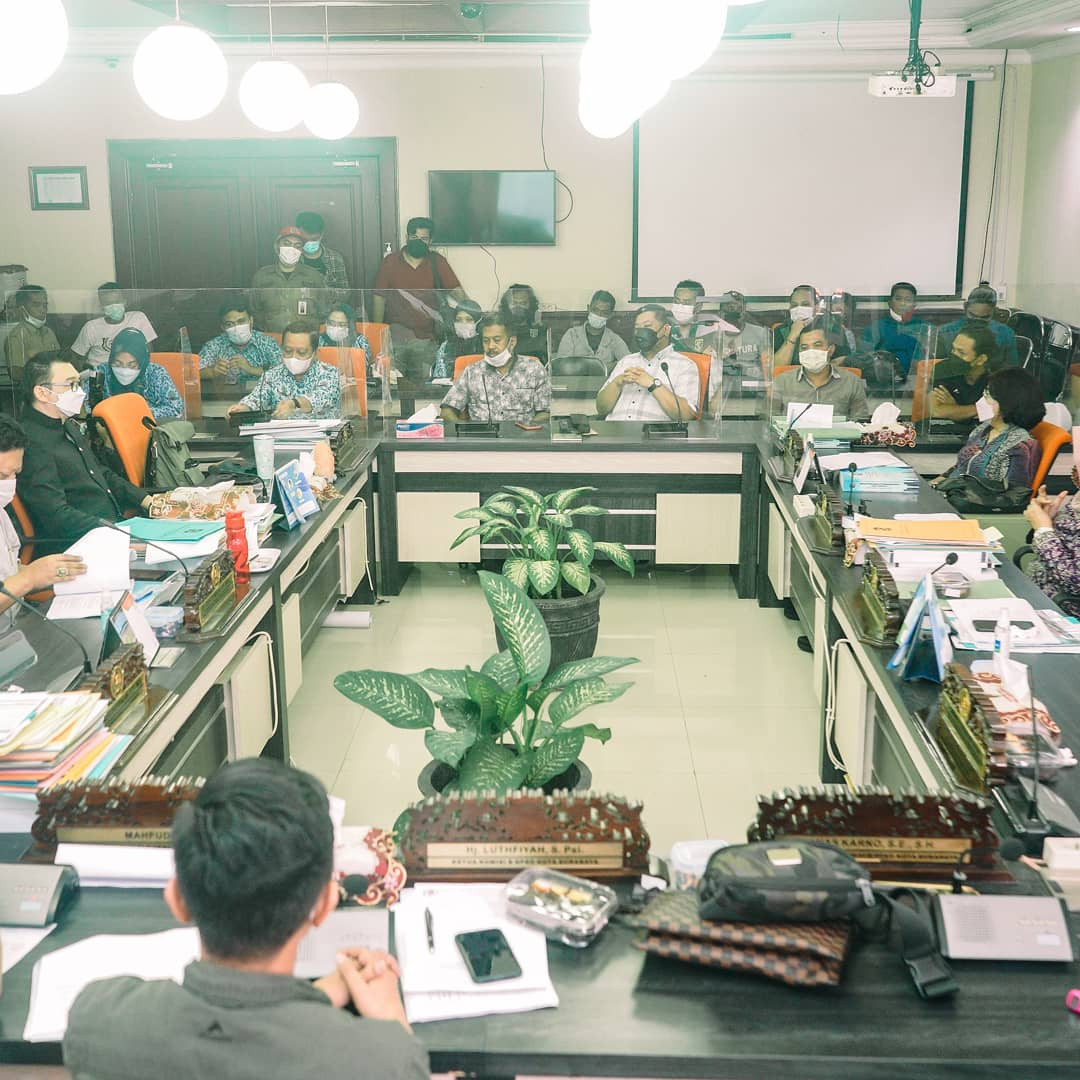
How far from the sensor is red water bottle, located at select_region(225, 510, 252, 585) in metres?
3.47

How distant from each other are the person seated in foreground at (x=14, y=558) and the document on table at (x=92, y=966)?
1255 mm

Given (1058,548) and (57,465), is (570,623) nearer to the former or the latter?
(1058,548)

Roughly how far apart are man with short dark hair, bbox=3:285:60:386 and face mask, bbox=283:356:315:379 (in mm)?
2049

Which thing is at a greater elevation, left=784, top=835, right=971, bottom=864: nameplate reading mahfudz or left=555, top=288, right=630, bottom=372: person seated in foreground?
left=555, top=288, right=630, bottom=372: person seated in foreground

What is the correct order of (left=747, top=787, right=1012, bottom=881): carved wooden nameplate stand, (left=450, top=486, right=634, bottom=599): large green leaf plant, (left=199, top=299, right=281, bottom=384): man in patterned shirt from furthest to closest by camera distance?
1. (left=199, top=299, right=281, bottom=384): man in patterned shirt
2. (left=450, top=486, right=634, bottom=599): large green leaf plant
3. (left=747, top=787, right=1012, bottom=881): carved wooden nameplate stand

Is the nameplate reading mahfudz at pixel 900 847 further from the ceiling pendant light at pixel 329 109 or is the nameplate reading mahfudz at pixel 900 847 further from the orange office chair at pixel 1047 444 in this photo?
the ceiling pendant light at pixel 329 109

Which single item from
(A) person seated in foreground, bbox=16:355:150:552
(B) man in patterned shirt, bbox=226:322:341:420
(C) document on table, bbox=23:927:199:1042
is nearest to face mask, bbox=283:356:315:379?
(B) man in patterned shirt, bbox=226:322:341:420

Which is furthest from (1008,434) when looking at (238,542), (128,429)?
(128,429)

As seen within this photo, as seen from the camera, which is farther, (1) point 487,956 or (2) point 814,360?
(2) point 814,360

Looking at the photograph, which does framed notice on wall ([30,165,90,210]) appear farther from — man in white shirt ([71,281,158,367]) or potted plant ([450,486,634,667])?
potted plant ([450,486,634,667])

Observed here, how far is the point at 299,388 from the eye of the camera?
560 cm

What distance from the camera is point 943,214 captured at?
852 cm

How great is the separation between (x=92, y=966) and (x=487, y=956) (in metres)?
0.54

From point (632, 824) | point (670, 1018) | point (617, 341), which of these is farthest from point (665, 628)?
point (670, 1018)
